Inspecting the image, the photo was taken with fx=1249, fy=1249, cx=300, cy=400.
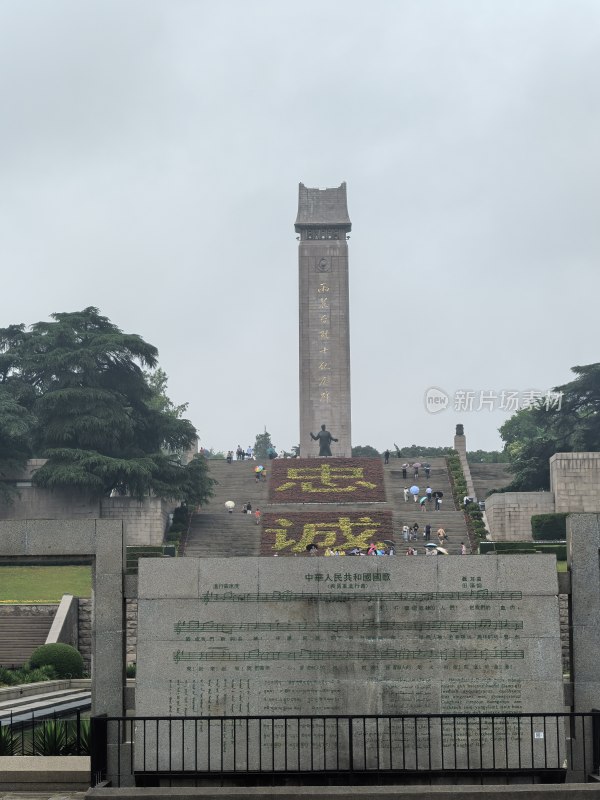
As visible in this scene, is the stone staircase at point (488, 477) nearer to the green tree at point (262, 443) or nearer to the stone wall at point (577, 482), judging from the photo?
the stone wall at point (577, 482)

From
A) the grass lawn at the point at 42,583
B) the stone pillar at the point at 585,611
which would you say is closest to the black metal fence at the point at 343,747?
the stone pillar at the point at 585,611

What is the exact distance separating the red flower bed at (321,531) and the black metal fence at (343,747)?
28802mm

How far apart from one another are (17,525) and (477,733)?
648 cm

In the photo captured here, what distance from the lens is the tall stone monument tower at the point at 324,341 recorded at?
7350 centimetres

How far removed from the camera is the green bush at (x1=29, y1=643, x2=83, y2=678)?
33.0 meters

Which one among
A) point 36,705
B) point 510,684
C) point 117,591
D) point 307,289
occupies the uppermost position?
point 307,289

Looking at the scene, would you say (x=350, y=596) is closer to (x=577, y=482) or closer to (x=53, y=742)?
(x=53, y=742)

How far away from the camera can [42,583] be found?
4222 cm

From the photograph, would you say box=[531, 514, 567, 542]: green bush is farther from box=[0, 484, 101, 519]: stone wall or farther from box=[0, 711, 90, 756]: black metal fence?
box=[0, 711, 90, 756]: black metal fence

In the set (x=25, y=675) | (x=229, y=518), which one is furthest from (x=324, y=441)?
(x=25, y=675)

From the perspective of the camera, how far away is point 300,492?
56562 millimetres

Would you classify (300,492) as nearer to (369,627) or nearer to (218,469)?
(218,469)

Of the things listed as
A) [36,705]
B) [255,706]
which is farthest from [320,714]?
[36,705]

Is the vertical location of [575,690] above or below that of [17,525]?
below
